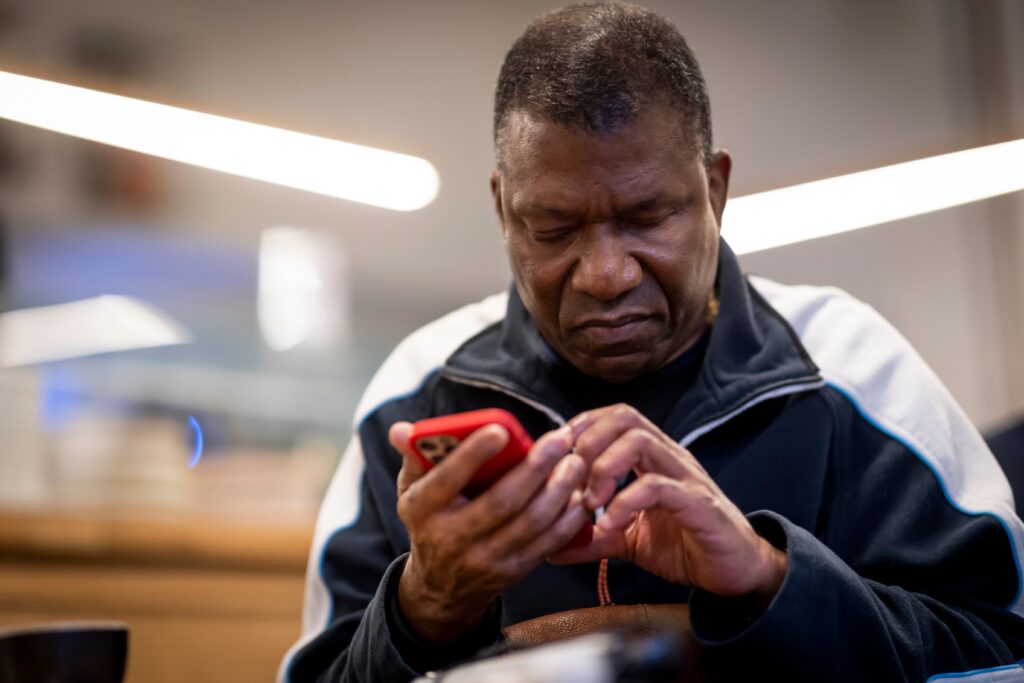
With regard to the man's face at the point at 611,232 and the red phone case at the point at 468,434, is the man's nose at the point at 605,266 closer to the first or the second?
the man's face at the point at 611,232

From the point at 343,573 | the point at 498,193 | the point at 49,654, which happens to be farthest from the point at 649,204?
the point at 49,654

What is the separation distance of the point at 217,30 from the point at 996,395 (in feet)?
13.6

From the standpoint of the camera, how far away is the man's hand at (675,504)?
40.1 inches

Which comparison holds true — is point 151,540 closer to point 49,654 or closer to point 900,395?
point 49,654

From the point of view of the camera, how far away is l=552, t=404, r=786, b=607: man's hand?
40.1 inches

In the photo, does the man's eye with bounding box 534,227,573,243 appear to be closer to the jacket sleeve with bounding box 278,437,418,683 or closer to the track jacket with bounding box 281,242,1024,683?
the track jacket with bounding box 281,242,1024,683

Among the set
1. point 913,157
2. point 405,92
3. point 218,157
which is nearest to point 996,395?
point 913,157

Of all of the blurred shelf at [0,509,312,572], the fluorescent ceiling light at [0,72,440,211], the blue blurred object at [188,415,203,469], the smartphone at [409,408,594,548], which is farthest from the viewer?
the blue blurred object at [188,415,203,469]

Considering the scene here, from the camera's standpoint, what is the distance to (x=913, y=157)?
3990 millimetres

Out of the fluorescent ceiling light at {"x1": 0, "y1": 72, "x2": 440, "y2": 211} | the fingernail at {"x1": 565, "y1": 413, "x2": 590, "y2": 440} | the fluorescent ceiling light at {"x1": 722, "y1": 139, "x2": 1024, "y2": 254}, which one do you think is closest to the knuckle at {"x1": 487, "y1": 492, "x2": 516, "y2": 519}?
the fingernail at {"x1": 565, "y1": 413, "x2": 590, "y2": 440}

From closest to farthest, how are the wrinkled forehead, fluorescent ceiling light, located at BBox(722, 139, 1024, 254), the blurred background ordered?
the wrinkled forehead < the blurred background < fluorescent ceiling light, located at BBox(722, 139, 1024, 254)

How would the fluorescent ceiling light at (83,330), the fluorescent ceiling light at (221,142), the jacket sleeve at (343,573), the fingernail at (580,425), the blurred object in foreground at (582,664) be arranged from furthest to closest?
the fluorescent ceiling light at (83,330)
the fluorescent ceiling light at (221,142)
the jacket sleeve at (343,573)
the fingernail at (580,425)
the blurred object in foreground at (582,664)

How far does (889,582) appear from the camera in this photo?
130cm

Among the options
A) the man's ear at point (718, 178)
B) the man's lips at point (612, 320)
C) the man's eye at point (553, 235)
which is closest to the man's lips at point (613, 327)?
the man's lips at point (612, 320)
